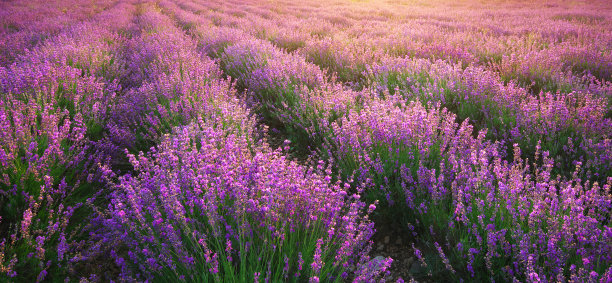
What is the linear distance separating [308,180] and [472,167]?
1.29 metres

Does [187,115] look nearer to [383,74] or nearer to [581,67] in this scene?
[383,74]

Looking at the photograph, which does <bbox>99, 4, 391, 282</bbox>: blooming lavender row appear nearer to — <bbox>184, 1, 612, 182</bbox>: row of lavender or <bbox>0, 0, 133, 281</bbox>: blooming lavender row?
<bbox>0, 0, 133, 281</bbox>: blooming lavender row

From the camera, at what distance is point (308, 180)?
6.22ft

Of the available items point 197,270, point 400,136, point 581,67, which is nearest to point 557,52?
point 581,67

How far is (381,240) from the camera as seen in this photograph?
230 cm

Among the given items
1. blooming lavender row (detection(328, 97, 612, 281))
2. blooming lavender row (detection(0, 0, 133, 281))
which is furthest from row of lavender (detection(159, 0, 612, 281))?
blooming lavender row (detection(0, 0, 133, 281))

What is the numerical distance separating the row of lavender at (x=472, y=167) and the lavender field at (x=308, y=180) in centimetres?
2

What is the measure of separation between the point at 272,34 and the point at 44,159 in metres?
5.84

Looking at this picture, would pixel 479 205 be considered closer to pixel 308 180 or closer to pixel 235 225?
Result: pixel 308 180

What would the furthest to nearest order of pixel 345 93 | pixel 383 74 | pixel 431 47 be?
pixel 431 47
pixel 383 74
pixel 345 93

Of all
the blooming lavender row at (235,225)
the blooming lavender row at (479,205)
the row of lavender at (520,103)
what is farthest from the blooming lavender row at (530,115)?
the blooming lavender row at (235,225)

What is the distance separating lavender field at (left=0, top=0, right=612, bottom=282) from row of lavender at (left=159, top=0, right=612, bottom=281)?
0.6 inches

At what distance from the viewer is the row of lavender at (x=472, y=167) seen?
1.64 meters

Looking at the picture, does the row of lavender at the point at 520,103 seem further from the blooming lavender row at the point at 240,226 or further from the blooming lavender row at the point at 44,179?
the blooming lavender row at the point at 44,179
